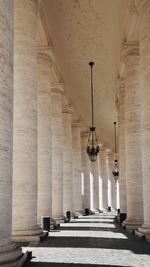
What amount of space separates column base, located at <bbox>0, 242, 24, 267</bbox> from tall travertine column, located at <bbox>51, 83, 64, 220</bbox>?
20322mm

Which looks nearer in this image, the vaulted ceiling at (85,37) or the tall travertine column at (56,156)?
the vaulted ceiling at (85,37)

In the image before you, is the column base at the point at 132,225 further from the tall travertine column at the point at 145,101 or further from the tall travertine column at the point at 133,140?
the tall travertine column at the point at 145,101

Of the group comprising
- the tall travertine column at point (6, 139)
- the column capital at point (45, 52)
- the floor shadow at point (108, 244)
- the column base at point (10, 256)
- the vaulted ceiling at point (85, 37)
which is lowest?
the floor shadow at point (108, 244)

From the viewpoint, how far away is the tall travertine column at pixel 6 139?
9.73m

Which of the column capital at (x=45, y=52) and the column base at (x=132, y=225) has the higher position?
the column capital at (x=45, y=52)

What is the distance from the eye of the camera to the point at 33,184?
56.1 feet

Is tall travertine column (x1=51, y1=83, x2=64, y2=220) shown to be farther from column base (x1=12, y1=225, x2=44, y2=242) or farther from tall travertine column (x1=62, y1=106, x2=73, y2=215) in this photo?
column base (x1=12, y1=225, x2=44, y2=242)

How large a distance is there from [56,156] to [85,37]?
9340 mm

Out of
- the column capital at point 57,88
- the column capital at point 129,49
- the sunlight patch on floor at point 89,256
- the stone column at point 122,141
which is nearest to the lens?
the sunlight patch on floor at point 89,256

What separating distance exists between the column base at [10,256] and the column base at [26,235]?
562 cm

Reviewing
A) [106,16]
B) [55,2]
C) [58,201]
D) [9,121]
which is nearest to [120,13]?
[106,16]

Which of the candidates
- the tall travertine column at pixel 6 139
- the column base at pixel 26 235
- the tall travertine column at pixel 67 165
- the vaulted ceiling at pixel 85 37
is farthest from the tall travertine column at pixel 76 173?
the tall travertine column at pixel 6 139

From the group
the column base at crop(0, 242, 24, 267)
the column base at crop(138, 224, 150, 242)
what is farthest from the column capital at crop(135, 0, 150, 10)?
the column base at crop(0, 242, 24, 267)

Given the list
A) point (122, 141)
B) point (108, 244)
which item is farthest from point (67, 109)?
point (108, 244)
